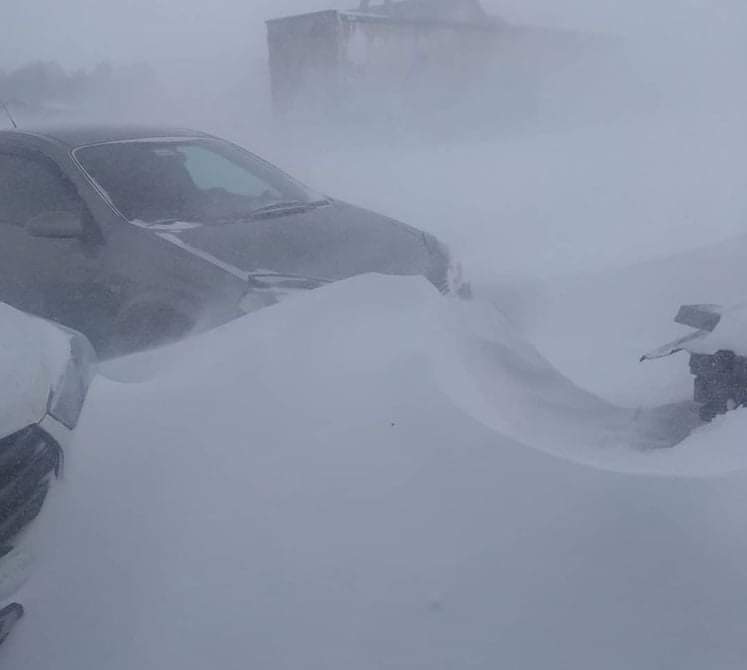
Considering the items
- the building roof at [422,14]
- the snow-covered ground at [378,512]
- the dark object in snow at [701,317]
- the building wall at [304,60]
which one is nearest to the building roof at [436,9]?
the building roof at [422,14]

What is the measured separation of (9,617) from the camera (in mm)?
1866

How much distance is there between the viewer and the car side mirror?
3805 millimetres

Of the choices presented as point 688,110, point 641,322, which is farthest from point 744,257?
point 688,110

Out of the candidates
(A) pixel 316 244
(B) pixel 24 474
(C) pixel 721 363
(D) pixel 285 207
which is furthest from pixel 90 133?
(C) pixel 721 363

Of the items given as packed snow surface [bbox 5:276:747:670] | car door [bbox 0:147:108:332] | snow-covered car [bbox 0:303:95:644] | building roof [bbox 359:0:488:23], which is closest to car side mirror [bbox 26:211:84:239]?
car door [bbox 0:147:108:332]

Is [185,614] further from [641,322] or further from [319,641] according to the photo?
[641,322]

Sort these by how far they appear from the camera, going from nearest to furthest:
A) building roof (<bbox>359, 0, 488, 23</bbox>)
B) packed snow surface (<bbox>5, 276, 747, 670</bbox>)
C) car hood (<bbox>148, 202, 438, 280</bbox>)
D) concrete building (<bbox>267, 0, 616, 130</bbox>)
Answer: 1. packed snow surface (<bbox>5, 276, 747, 670</bbox>)
2. car hood (<bbox>148, 202, 438, 280</bbox>)
3. concrete building (<bbox>267, 0, 616, 130</bbox>)
4. building roof (<bbox>359, 0, 488, 23</bbox>)

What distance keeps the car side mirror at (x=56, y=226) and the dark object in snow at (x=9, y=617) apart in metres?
2.35

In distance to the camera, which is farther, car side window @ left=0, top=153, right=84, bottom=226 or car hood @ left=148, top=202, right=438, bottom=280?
car side window @ left=0, top=153, right=84, bottom=226

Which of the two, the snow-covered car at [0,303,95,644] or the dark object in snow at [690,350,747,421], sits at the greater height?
the dark object in snow at [690,350,747,421]

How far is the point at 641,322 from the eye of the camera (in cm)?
475

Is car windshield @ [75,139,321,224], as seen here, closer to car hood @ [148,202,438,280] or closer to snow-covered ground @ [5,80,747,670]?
car hood @ [148,202,438,280]

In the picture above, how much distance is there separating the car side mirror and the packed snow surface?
170cm

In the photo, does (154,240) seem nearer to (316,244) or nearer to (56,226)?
(56,226)
